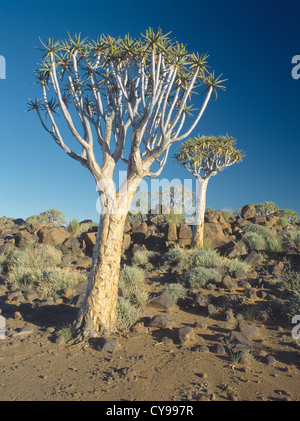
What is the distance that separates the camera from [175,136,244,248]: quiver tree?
15.9 meters

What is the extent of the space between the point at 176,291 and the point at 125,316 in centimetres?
231

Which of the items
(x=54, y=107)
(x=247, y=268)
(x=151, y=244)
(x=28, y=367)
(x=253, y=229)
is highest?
(x=54, y=107)

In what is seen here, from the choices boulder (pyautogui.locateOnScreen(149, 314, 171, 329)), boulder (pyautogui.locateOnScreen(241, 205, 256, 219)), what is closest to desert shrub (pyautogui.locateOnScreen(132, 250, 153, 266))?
boulder (pyautogui.locateOnScreen(149, 314, 171, 329))

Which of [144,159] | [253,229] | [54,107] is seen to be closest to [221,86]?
[144,159]

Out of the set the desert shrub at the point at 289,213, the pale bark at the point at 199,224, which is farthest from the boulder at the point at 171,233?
the desert shrub at the point at 289,213

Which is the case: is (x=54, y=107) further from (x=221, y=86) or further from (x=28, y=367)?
(x=28, y=367)

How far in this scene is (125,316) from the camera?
24.1 ft

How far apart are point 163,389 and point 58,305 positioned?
4.81 m

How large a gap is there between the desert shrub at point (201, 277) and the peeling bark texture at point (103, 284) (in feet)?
12.0

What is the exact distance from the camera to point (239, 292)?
9.47 metres

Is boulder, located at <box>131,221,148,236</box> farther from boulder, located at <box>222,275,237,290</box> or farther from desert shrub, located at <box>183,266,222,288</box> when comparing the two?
boulder, located at <box>222,275,237,290</box>

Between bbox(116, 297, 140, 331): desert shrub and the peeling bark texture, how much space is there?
0.23 m

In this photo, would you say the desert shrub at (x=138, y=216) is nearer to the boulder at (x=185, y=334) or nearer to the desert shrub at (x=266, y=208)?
the desert shrub at (x=266, y=208)
